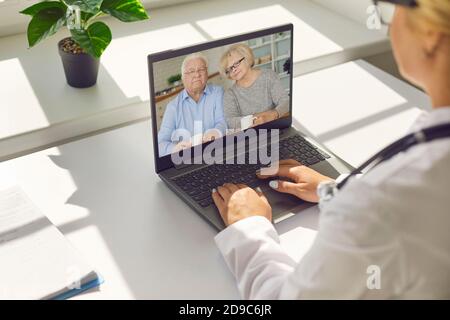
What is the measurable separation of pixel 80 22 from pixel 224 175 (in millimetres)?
564

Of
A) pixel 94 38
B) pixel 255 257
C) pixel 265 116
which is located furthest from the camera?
pixel 94 38

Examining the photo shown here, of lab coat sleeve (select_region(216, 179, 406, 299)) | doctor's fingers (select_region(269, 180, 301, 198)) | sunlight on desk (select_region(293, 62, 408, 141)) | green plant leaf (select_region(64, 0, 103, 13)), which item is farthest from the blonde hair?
green plant leaf (select_region(64, 0, 103, 13))

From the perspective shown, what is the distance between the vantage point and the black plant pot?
171cm

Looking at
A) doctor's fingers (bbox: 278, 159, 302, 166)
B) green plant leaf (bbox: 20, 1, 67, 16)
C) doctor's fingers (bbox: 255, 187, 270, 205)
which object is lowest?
doctor's fingers (bbox: 255, 187, 270, 205)

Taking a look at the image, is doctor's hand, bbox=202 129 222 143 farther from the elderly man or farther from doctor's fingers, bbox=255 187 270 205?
doctor's fingers, bbox=255 187 270 205

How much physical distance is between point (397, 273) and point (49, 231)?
A: 0.69m

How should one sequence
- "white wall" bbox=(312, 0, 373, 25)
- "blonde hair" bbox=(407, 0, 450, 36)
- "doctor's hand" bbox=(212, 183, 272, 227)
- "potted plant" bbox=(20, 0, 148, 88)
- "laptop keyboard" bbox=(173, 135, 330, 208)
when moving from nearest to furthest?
"blonde hair" bbox=(407, 0, 450, 36) < "doctor's hand" bbox=(212, 183, 272, 227) < "laptop keyboard" bbox=(173, 135, 330, 208) < "potted plant" bbox=(20, 0, 148, 88) < "white wall" bbox=(312, 0, 373, 25)

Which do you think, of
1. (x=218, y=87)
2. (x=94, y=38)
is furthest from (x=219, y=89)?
(x=94, y=38)

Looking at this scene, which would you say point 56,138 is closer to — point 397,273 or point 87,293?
point 87,293

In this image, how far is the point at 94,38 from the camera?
1648 millimetres

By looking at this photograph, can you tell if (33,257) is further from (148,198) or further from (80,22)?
(80,22)

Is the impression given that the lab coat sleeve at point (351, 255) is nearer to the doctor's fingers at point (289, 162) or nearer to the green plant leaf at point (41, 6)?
the doctor's fingers at point (289, 162)

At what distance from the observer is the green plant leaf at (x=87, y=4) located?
5.15 feet
